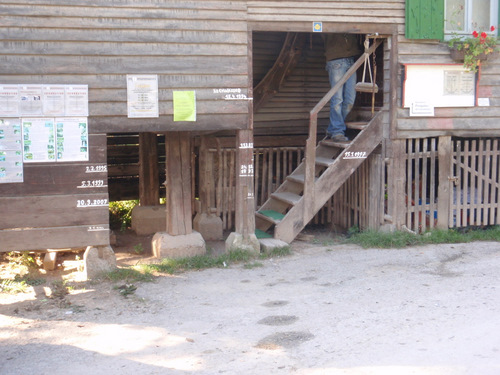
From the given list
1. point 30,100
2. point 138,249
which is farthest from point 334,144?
point 30,100

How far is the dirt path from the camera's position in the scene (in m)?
5.46

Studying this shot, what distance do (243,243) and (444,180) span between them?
3.54m

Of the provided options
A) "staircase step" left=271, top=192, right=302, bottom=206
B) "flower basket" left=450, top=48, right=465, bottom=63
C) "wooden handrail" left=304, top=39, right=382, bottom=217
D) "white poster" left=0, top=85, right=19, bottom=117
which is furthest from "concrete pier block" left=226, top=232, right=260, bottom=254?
"flower basket" left=450, top=48, right=465, bottom=63

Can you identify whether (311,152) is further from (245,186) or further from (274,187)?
(274,187)

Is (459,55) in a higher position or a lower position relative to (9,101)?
higher

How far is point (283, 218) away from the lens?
9.84 meters

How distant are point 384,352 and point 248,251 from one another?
3.89 m

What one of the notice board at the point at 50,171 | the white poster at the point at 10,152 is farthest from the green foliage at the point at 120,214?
the white poster at the point at 10,152

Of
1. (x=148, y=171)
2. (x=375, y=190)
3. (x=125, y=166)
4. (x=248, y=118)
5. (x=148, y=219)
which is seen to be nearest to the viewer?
(x=248, y=118)

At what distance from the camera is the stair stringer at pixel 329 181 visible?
984 centimetres

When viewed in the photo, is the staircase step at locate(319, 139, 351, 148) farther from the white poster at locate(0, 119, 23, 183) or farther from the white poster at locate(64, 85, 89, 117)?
the white poster at locate(0, 119, 23, 183)

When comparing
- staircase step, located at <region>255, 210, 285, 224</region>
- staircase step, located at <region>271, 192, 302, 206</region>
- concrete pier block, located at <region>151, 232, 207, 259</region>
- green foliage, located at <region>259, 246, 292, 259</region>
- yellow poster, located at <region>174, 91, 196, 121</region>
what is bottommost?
green foliage, located at <region>259, 246, 292, 259</region>

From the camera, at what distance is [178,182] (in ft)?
31.0

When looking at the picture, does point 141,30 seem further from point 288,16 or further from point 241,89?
point 288,16
